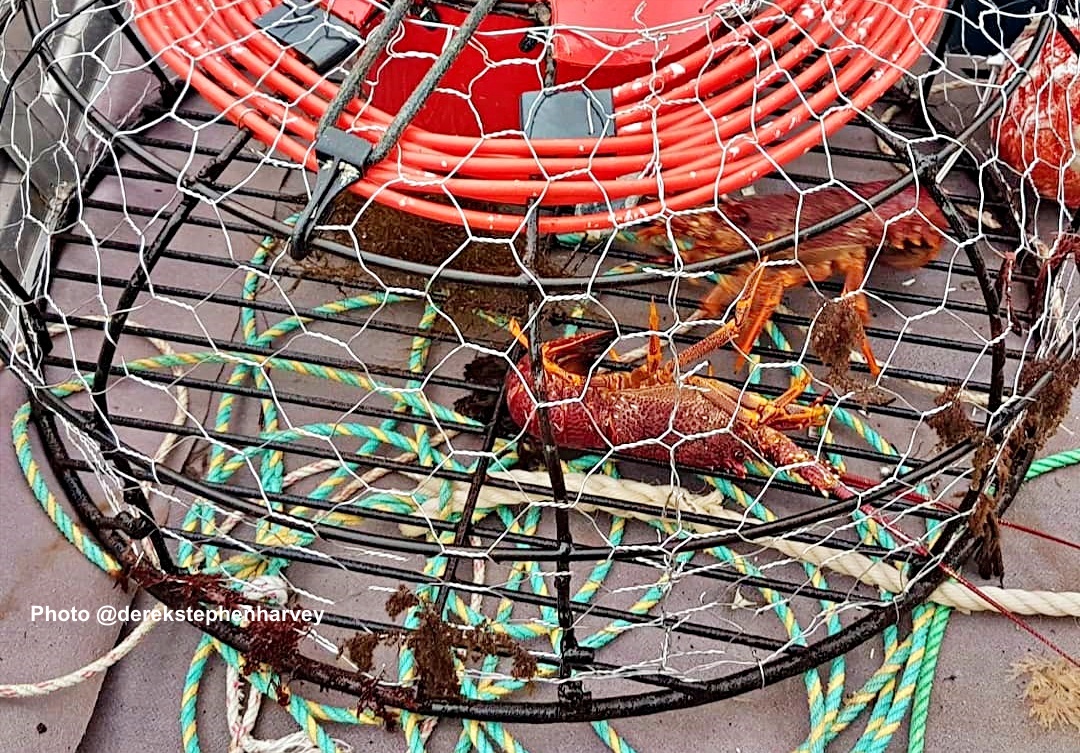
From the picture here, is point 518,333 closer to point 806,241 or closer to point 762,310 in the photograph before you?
point 762,310

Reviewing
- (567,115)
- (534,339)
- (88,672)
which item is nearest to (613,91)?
(567,115)

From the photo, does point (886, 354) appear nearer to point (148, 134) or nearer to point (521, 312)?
point (521, 312)

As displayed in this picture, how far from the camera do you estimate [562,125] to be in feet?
2.79

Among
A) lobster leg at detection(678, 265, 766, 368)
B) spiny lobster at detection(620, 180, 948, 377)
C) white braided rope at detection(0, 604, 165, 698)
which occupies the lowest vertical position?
white braided rope at detection(0, 604, 165, 698)

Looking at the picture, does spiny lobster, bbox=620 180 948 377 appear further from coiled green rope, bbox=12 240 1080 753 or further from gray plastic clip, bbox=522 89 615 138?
gray plastic clip, bbox=522 89 615 138

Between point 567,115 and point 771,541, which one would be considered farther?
point 771,541

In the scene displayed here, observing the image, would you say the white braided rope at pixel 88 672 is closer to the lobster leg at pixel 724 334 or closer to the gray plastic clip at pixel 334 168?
the gray plastic clip at pixel 334 168

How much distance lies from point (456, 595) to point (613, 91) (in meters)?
0.71

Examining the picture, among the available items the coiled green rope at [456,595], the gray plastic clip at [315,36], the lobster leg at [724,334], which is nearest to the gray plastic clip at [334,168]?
the gray plastic clip at [315,36]

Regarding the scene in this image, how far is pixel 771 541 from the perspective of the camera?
49.9 inches

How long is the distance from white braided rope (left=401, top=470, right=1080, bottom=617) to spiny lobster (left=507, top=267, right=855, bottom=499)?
54mm

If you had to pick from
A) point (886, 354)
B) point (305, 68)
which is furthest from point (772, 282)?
point (305, 68)

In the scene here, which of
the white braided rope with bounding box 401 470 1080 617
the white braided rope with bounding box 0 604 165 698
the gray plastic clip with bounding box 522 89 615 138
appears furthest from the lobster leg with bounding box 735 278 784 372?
the white braided rope with bounding box 0 604 165 698

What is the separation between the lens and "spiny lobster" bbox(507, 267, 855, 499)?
127 centimetres
